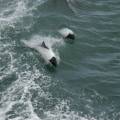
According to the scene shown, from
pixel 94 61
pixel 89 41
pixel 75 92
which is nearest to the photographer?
pixel 75 92

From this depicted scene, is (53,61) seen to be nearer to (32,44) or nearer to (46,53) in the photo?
(46,53)

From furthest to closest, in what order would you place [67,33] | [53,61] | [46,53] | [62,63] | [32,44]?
1. [67,33]
2. [32,44]
3. [46,53]
4. [62,63]
5. [53,61]

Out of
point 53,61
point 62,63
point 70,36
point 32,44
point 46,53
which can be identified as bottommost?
point 62,63

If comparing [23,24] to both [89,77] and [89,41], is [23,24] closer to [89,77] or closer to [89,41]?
[89,41]

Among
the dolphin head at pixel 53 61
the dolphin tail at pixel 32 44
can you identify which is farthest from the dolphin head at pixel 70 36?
the dolphin head at pixel 53 61

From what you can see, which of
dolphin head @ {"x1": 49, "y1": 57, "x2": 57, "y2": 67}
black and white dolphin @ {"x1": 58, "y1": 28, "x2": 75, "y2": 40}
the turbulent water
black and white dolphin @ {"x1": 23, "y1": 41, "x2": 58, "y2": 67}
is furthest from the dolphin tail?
dolphin head @ {"x1": 49, "y1": 57, "x2": 57, "y2": 67}

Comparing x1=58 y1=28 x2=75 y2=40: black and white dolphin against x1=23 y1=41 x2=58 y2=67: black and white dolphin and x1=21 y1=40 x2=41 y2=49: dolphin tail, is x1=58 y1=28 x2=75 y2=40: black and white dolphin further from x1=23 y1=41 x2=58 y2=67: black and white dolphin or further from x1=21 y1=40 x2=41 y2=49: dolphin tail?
x1=21 y1=40 x2=41 y2=49: dolphin tail

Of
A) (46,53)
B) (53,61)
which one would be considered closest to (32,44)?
(46,53)

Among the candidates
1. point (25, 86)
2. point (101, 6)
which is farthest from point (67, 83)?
point (101, 6)
